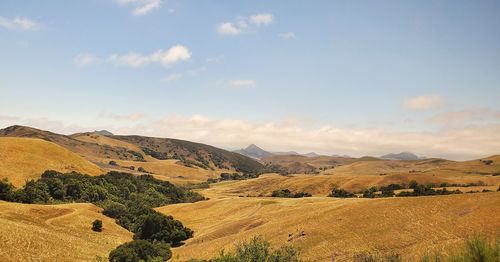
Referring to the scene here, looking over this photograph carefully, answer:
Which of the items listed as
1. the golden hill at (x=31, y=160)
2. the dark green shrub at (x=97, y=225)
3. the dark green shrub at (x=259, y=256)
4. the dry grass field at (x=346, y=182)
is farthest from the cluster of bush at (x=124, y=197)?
the dark green shrub at (x=259, y=256)

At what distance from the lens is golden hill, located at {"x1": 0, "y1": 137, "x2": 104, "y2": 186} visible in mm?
113769

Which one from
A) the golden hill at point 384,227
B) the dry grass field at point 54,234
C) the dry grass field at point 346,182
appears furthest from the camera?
the dry grass field at point 346,182

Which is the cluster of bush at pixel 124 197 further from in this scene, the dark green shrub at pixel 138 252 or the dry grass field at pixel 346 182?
the dry grass field at pixel 346 182

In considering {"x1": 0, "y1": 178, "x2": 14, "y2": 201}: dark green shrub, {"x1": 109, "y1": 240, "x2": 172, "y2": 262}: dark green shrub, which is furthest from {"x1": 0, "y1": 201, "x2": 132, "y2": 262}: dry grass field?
{"x1": 0, "y1": 178, "x2": 14, "y2": 201}: dark green shrub

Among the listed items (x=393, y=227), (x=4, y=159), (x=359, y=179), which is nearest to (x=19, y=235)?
(x=393, y=227)

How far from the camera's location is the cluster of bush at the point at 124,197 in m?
71.2

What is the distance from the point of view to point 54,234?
57.3 meters

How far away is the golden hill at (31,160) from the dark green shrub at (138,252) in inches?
2615

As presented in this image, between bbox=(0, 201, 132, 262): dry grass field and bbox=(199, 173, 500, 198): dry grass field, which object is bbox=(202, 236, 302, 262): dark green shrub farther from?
bbox=(199, 173, 500, 198): dry grass field

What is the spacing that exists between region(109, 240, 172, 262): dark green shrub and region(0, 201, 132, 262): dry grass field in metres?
3.64

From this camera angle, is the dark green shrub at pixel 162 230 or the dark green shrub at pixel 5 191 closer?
the dark green shrub at pixel 162 230

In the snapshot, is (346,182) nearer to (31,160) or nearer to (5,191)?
(5,191)

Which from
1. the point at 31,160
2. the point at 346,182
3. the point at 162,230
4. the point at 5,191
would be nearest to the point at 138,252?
the point at 162,230

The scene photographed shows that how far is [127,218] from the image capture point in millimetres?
87938
